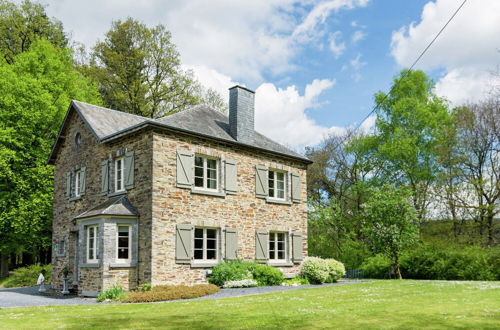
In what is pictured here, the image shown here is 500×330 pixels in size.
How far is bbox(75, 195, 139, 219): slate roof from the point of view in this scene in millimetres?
15774

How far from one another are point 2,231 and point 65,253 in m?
7.17

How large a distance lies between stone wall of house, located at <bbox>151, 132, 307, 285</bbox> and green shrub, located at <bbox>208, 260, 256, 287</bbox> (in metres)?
0.41

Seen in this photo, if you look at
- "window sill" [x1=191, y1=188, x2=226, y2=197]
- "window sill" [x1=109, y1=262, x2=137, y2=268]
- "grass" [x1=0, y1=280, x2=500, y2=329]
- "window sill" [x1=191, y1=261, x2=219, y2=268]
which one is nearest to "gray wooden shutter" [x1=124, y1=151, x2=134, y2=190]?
"window sill" [x1=191, y1=188, x2=226, y2=197]

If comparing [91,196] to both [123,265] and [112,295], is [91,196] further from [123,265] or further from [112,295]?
[112,295]

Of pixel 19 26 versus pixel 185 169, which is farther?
pixel 19 26

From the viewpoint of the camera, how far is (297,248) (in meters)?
20.9

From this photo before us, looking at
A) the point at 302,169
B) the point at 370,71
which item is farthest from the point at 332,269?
the point at 370,71

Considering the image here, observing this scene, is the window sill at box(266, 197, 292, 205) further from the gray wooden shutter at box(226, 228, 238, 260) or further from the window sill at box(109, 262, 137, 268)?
the window sill at box(109, 262, 137, 268)

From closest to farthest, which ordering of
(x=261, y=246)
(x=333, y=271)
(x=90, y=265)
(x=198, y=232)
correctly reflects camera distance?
(x=90, y=265) < (x=198, y=232) < (x=261, y=246) < (x=333, y=271)

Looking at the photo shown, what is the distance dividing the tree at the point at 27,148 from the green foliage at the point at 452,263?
19043 millimetres

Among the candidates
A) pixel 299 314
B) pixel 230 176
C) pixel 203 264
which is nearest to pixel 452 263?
pixel 230 176

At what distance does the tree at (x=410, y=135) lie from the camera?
2986 cm

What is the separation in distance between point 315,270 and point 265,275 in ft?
9.24

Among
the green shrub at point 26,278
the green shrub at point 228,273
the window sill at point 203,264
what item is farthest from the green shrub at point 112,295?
the green shrub at point 26,278
